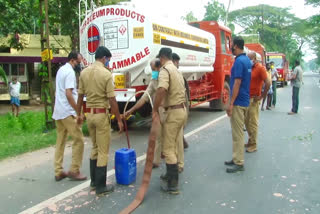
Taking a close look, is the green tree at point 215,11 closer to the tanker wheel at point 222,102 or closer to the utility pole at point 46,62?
the tanker wheel at point 222,102

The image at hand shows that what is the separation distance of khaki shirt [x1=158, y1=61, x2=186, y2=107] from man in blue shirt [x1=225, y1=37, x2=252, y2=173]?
1.12 m

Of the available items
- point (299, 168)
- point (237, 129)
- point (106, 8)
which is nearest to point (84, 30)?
point (106, 8)

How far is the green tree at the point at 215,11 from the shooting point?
39.1m

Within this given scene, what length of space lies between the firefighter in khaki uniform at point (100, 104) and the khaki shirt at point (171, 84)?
66 centimetres

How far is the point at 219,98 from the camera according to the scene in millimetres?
11711

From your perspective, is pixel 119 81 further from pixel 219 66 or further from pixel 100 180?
pixel 219 66

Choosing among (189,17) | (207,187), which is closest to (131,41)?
(207,187)

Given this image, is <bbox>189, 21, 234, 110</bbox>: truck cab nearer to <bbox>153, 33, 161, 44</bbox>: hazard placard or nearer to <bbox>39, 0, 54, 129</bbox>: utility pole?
<bbox>153, 33, 161, 44</bbox>: hazard placard

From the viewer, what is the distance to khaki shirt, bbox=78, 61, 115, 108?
3.97 metres

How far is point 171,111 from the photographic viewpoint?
4230 mm

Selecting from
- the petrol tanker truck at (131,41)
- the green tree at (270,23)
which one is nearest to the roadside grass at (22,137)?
the petrol tanker truck at (131,41)

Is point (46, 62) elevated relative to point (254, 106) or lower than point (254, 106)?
elevated

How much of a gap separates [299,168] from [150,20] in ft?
13.8

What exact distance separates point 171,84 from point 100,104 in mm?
947
